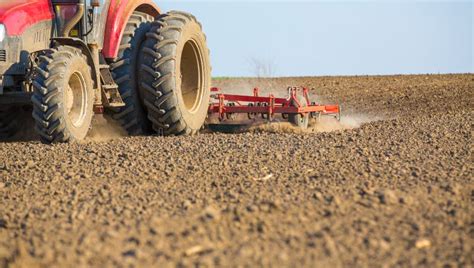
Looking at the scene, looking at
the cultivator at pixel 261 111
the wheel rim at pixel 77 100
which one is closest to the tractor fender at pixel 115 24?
the wheel rim at pixel 77 100

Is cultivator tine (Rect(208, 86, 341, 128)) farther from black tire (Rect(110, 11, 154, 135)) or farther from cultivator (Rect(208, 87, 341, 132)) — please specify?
black tire (Rect(110, 11, 154, 135))

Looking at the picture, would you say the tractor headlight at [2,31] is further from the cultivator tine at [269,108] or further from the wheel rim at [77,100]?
the cultivator tine at [269,108]

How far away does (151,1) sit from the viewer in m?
11.1

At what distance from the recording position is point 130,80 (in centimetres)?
959

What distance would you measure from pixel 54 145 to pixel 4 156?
1.78 feet

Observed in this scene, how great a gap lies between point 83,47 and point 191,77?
239cm

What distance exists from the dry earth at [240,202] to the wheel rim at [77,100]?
316 millimetres

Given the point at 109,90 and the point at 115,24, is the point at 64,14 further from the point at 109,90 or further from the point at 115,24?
the point at 109,90

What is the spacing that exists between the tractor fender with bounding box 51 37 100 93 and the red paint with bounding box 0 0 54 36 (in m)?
0.30

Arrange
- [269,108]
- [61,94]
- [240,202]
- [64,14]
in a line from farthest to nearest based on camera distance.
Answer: [269,108] → [64,14] → [61,94] → [240,202]

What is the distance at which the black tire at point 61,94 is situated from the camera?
8.16 meters

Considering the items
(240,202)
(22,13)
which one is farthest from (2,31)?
(240,202)

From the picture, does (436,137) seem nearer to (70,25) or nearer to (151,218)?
(70,25)

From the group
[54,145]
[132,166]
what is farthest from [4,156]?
[132,166]
